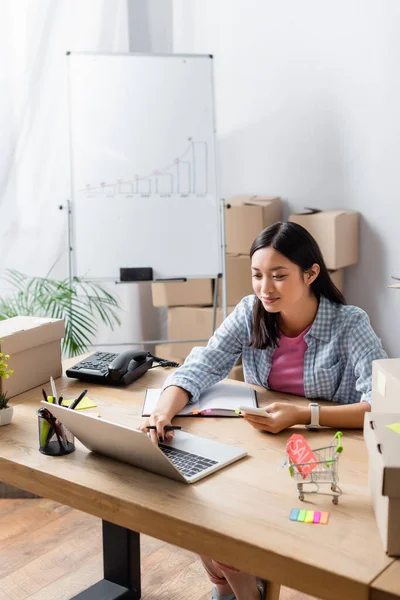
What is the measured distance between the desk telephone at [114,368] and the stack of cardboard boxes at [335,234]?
4.90 ft

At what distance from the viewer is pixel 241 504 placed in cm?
137

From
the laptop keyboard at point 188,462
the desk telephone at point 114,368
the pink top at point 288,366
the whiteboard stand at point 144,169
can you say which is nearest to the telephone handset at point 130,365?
the desk telephone at point 114,368

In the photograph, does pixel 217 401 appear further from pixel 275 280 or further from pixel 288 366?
pixel 275 280

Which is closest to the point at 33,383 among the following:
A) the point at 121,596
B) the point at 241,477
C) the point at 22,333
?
the point at 22,333

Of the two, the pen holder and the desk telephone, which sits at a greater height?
the desk telephone

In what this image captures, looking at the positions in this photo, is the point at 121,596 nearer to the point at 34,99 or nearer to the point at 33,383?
the point at 33,383

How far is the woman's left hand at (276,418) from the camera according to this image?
5.55 ft

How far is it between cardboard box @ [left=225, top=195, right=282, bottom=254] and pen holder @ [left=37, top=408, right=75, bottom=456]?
205cm

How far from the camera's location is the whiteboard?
3.28 metres

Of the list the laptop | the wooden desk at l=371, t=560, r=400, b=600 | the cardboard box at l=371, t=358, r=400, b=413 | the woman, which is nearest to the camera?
the wooden desk at l=371, t=560, r=400, b=600

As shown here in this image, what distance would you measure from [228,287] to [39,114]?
123 cm

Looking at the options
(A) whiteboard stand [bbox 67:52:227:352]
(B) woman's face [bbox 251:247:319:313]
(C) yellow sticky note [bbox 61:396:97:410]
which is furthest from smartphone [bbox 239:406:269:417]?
(A) whiteboard stand [bbox 67:52:227:352]

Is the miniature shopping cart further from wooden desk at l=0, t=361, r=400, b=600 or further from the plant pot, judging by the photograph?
the plant pot

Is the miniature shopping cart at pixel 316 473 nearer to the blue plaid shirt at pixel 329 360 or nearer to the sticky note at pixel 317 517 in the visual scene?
the sticky note at pixel 317 517
